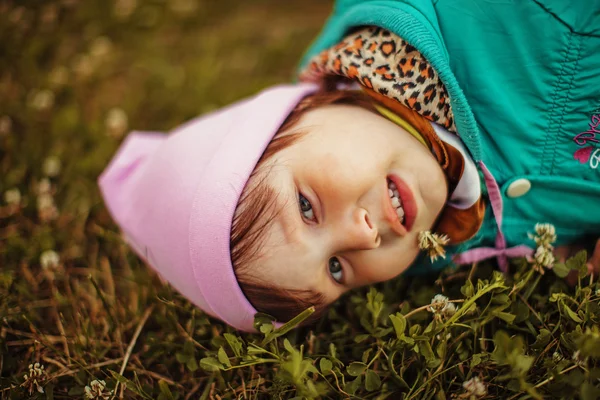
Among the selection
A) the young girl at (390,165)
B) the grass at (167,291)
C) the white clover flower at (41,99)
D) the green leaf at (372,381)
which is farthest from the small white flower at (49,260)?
the green leaf at (372,381)

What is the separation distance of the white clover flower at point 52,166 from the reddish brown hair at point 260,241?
4.15ft

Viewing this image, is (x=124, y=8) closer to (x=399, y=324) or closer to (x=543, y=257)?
(x=399, y=324)

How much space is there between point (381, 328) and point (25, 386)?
112cm

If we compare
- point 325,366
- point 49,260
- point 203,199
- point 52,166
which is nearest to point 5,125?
point 52,166

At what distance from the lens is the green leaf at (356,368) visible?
1.57 metres

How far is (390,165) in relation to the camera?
1.62 metres

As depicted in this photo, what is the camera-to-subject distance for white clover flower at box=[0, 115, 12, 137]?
8.08ft

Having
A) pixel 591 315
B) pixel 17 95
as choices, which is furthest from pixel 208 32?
pixel 591 315

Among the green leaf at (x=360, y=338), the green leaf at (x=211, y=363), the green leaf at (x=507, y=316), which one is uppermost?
the green leaf at (x=507, y=316)

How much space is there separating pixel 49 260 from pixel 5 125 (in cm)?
78

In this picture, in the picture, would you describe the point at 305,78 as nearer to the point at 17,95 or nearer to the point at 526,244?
the point at 526,244

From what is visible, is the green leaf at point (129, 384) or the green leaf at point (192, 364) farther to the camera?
the green leaf at point (192, 364)

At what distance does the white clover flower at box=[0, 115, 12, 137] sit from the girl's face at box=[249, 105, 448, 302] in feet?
5.08

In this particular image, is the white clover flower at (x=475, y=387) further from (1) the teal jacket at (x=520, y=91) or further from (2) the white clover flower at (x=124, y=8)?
(2) the white clover flower at (x=124, y=8)
